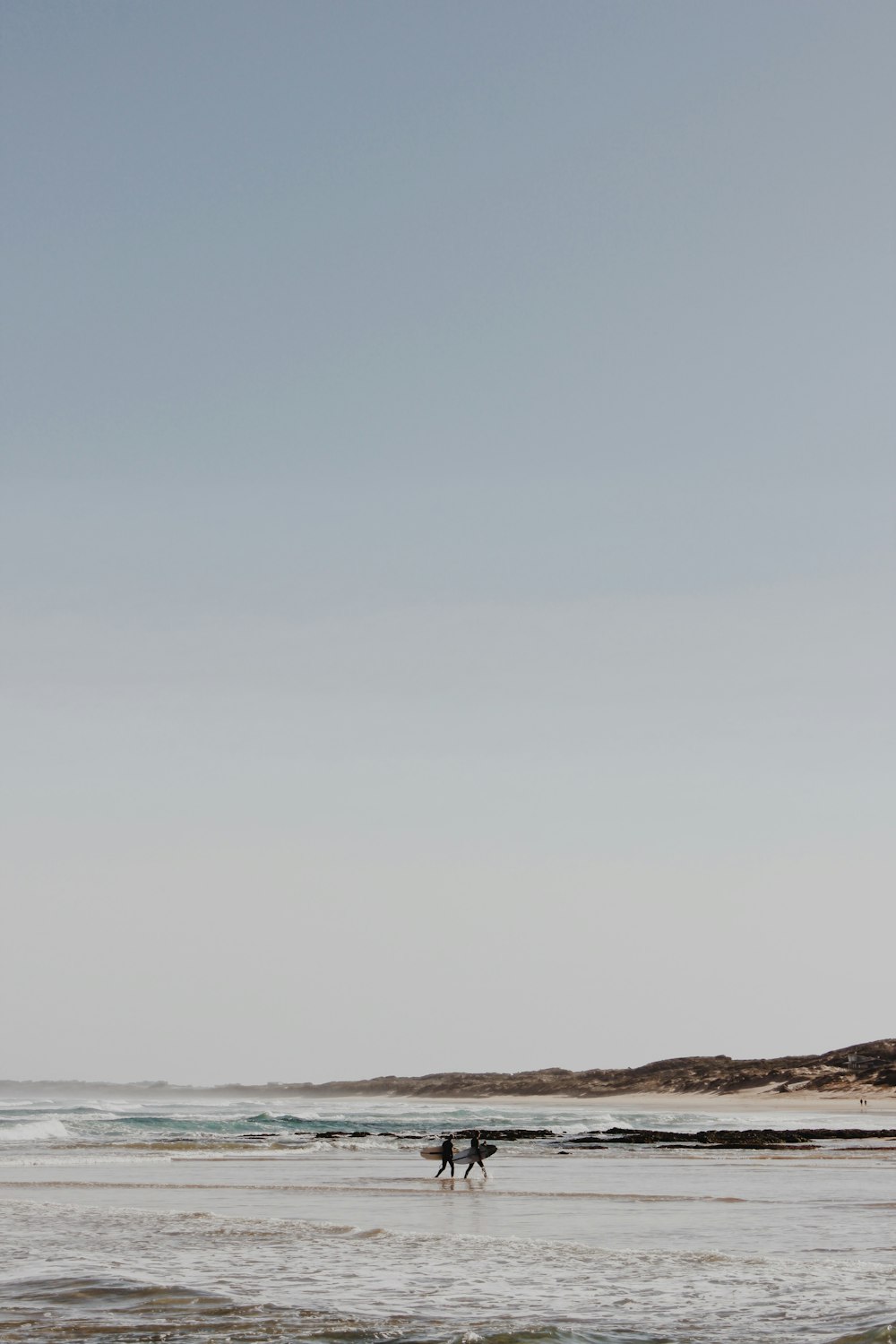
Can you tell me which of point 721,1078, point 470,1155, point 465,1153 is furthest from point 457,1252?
point 721,1078

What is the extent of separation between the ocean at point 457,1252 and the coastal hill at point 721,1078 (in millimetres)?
70244

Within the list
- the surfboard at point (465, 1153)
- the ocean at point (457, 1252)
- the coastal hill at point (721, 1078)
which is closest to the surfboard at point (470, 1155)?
the surfboard at point (465, 1153)

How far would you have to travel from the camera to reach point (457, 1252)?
20.3 metres

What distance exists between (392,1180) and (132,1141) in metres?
29.7

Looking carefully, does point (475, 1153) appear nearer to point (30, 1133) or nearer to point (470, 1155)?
point (470, 1155)

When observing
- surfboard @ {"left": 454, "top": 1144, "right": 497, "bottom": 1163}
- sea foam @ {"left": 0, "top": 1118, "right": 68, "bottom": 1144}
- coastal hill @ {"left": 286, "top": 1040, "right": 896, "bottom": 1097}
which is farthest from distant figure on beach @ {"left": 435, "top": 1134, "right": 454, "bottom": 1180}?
coastal hill @ {"left": 286, "top": 1040, "right": 896, "bottom": 1097}

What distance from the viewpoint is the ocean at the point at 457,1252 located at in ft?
45.7

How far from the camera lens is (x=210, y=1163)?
47031mm

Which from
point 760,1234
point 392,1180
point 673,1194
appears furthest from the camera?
point 392,1180

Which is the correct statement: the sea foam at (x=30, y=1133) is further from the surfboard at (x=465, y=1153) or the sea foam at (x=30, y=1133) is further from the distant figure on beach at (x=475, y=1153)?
the distant figure on beach at (x=475, y=1153)

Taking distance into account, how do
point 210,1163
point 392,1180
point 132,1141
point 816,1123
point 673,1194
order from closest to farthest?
1. point 673,1194
2. point 392,1180
3. point 210,1163
4. point 132,1141
5. point 816,1123

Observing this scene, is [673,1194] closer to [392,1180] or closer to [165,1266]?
[392,1180]

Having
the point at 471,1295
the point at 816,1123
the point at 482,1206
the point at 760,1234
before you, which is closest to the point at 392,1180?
the point at 482,1206

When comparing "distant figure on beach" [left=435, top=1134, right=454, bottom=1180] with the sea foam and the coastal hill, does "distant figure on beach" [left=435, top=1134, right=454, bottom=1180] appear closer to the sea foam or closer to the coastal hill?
the sea foam
